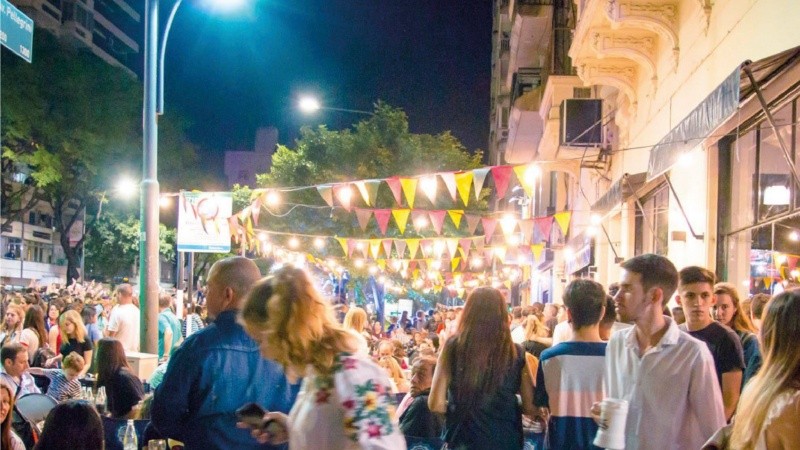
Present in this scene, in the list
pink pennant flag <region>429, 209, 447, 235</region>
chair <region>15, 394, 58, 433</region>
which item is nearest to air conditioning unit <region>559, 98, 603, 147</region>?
pink pennant flag <region>429, 209, 447, 235</region>

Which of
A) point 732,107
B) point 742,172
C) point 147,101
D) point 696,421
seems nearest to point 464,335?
point 696,421

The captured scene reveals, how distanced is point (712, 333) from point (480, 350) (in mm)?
1572

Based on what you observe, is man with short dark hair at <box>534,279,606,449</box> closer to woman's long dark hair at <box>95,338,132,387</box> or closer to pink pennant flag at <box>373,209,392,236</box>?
woman's long dark hair at <box>95,338,132,387</box>

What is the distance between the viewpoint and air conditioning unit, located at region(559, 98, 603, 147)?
17.9 m

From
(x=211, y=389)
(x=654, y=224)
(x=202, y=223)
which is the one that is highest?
(x=654, y=224)

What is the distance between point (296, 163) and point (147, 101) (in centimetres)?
2666

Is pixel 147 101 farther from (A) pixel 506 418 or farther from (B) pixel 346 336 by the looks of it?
(B) pixel 346 336

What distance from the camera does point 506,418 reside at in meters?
4.87

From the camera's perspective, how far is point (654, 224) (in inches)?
571

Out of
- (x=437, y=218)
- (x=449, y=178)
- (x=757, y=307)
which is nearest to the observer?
(x=757, y=307)

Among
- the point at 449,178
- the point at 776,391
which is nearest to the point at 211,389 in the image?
the point at 776,391

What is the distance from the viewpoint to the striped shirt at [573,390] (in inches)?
190

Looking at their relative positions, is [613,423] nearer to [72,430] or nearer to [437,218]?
[72,430]

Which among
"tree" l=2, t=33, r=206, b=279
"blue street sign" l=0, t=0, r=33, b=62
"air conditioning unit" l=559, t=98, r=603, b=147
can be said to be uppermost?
"tree" l=2, t=33, r=206, b=279
